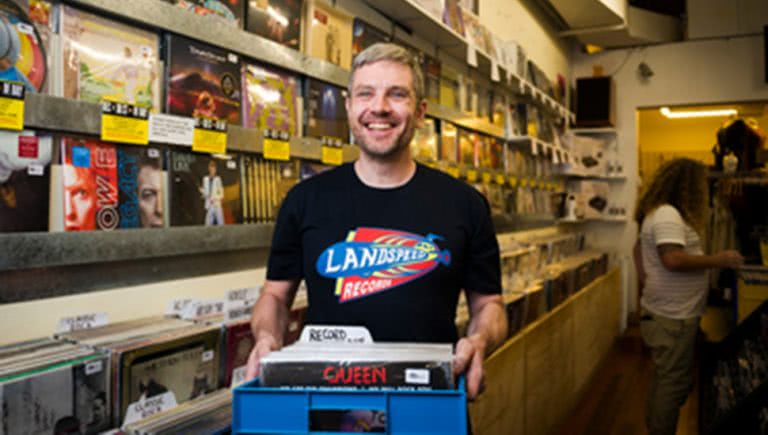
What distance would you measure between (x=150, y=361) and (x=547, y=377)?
2678mm

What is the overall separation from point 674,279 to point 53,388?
2.84m

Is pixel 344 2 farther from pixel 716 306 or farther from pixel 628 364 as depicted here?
pixel 716 306

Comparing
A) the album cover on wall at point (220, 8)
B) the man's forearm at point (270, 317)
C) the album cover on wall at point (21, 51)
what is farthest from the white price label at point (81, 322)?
the album cover on wall at point (220, 8)

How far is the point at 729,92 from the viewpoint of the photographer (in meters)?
6.06

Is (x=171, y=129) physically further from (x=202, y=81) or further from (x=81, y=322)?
(x=81, y=322)

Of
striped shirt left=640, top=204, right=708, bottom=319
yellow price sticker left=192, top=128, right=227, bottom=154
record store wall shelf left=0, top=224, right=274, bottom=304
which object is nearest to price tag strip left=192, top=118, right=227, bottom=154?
yellow price sticker left=192, top=128, right=227, bottom=154

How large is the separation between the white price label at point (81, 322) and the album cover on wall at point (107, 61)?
540mm

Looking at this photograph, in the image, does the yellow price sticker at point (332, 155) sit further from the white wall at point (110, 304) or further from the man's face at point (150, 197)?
the man's face at point (150, 197)

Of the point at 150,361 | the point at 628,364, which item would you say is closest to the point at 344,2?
the point at 150,361

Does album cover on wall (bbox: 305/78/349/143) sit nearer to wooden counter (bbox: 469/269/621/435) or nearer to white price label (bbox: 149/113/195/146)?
white price label (bbox: 149/113/195/146)

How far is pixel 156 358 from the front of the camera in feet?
4.34

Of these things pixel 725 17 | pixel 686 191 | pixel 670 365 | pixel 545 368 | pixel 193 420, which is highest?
pixel 725 17

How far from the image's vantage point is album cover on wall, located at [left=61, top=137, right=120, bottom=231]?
4.48ft

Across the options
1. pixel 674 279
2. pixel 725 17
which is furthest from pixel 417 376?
pixel 725 17
